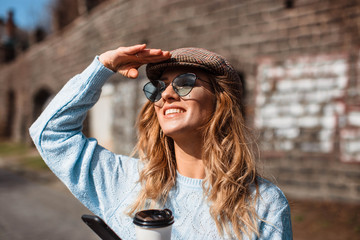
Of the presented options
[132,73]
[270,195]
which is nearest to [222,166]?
[270,195]

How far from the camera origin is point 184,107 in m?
1.59

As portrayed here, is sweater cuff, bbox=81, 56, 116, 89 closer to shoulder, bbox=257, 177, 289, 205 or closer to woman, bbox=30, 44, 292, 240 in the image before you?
woman, bbox=30, 44, 292, 240

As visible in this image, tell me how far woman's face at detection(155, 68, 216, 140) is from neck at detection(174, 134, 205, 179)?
2.2 inches

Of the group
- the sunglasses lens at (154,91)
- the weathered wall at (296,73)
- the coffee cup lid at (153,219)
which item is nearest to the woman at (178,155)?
the sunglasses lens at (154,91)

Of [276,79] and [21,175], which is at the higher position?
[276,79]

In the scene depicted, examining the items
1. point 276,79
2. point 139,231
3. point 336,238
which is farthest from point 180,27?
point 139,231

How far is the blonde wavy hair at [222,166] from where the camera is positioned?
57.0 inches

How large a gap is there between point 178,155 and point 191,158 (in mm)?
80

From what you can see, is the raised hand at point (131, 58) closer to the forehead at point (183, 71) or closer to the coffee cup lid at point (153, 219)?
the forehead at point (183, 71)

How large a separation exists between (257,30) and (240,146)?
15.6ft

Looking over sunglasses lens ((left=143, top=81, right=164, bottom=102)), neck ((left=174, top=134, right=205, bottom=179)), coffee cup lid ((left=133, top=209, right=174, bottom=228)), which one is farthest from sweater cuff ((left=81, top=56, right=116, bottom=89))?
coffee cup lid ((left=133, top=209, right=174, bottom=228))

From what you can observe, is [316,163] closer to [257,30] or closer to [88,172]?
[257,30]

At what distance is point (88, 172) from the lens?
1.60 meters

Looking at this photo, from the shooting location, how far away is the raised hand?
1.52 m
